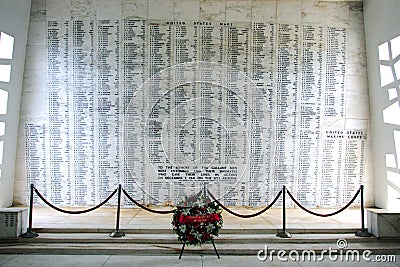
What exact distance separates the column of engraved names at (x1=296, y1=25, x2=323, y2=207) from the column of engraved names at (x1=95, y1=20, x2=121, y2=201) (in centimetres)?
428

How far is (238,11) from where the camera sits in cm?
839

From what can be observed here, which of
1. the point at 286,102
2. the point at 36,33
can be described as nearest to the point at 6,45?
the point at 36,33

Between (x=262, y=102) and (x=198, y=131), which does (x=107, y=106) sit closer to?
(x=198, y=131)

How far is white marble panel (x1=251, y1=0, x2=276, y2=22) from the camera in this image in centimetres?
840

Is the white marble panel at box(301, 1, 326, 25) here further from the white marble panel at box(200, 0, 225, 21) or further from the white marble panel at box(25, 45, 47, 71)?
the white marble panel at box(25, 45, 47, 71)

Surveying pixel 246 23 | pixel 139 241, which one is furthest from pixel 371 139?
pixel 139 241

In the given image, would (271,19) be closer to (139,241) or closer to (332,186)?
(332,186)

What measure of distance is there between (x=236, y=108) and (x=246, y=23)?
A: 2.00 meters

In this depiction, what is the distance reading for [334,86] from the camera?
8477 mm

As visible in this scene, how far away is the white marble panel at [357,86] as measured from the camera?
8.49 m

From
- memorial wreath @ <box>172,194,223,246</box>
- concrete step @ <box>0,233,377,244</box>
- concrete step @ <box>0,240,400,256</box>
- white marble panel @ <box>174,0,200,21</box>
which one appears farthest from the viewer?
white marble panel @ <box>174,0,200,21</box>

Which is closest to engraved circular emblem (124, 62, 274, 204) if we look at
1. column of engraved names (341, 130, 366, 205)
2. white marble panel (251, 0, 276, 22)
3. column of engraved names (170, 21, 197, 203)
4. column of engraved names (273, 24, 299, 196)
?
column of engraved names (170, 21, 197, 203)

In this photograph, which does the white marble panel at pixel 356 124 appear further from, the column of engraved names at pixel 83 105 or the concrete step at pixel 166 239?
the column of engraved names at pixel 83 105

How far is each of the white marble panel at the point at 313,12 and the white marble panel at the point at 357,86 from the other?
4.92 feet
